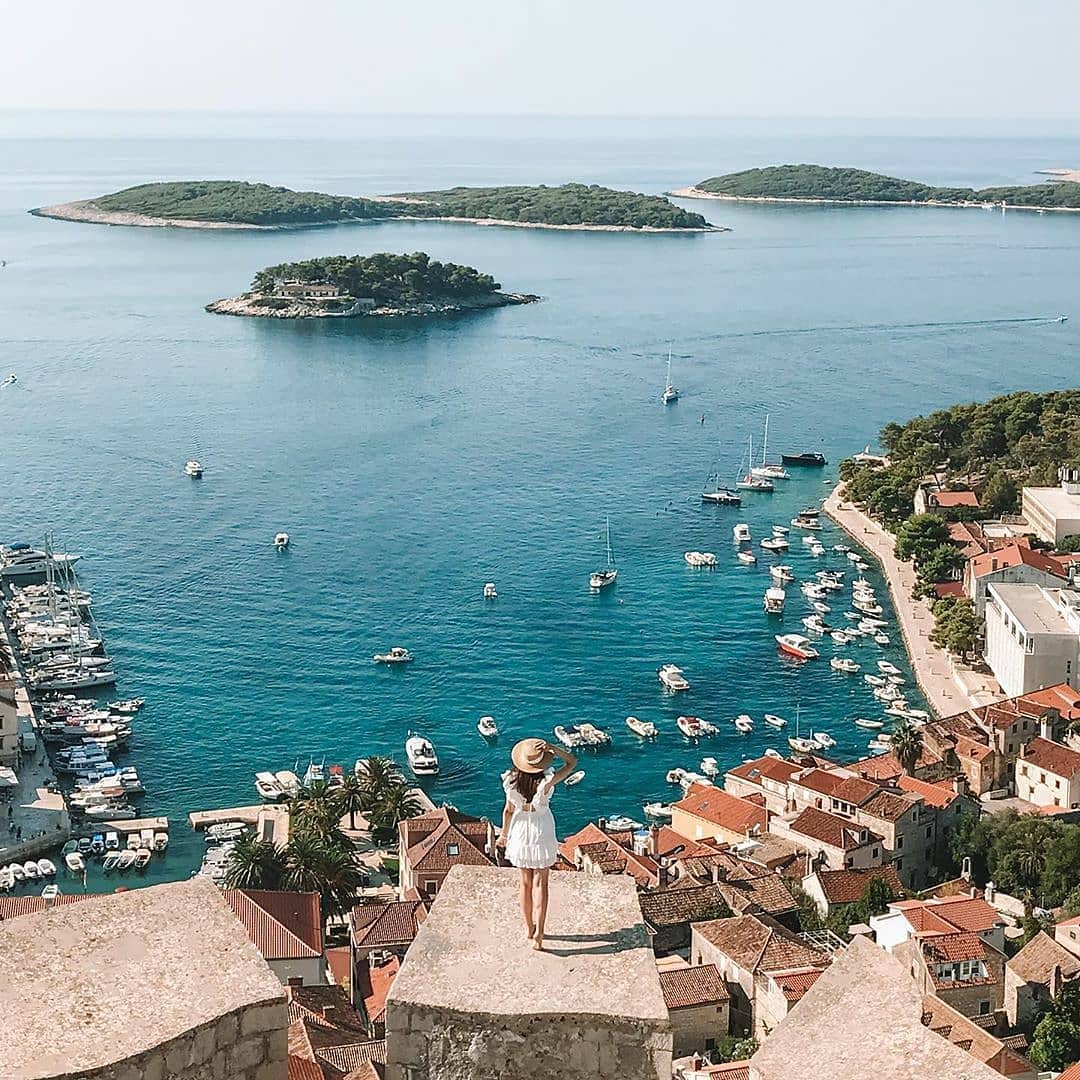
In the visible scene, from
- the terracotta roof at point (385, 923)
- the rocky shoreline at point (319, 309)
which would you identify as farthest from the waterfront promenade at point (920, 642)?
the rocky shoreline at point (319, 309)

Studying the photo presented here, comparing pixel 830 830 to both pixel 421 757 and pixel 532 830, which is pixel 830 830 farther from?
pixel 532 830

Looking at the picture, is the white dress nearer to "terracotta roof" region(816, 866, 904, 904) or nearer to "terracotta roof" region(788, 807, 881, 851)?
"terracotta roof" region(816, 866, 904, 904)

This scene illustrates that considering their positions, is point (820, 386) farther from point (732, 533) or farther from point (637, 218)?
point (637, 218)

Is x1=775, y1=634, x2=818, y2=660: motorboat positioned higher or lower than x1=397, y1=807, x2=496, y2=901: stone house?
lower

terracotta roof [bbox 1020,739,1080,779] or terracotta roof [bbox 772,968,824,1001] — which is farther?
terracotta roof [bbox 1020,739,1080,779]

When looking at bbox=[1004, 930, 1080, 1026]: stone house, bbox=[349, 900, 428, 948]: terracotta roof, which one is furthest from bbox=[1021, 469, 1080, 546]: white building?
bbox=[349, 900, 428, 948]: terracotta roof

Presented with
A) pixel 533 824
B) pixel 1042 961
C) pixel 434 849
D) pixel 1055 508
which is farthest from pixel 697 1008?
pixel 1055 508
